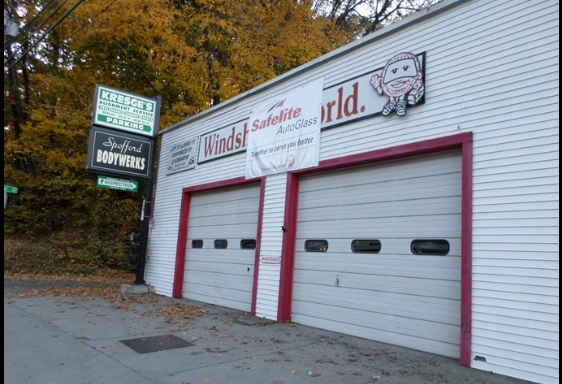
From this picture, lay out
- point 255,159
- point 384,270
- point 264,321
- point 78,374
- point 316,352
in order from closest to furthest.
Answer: point 78,374
point 316,352
point 384,270
point 264,321
point 255,159

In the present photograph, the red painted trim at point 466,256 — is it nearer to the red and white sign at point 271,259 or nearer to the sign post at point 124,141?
the red and white sign at point 271,259

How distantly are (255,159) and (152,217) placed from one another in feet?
17.0

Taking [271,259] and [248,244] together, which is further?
[248,244]

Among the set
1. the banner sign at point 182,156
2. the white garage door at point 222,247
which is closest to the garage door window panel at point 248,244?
the white garage door at point 222,247

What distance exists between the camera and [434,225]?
666cm

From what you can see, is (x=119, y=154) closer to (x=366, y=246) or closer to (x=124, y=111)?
(x=124, y=111)

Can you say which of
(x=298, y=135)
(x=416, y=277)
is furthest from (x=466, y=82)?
(x=298, y=135)

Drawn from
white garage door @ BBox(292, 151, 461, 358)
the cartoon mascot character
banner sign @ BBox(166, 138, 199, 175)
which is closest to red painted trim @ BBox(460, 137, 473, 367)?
white garage door @ BBox(292, 151, 461, 358)

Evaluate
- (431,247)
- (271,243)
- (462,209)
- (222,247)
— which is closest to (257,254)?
(271,243)

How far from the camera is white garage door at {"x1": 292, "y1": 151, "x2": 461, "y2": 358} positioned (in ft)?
21.2

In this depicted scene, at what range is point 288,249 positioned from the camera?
8836mm

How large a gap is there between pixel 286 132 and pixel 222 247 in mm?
3331

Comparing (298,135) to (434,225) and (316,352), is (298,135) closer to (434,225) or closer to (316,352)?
(434,225)

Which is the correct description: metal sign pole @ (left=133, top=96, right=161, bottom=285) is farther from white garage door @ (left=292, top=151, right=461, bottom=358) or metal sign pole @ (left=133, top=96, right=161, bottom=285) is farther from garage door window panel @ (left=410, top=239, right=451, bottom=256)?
garage door window panel @ (left=410, top=239, right=451, bottom=256)
